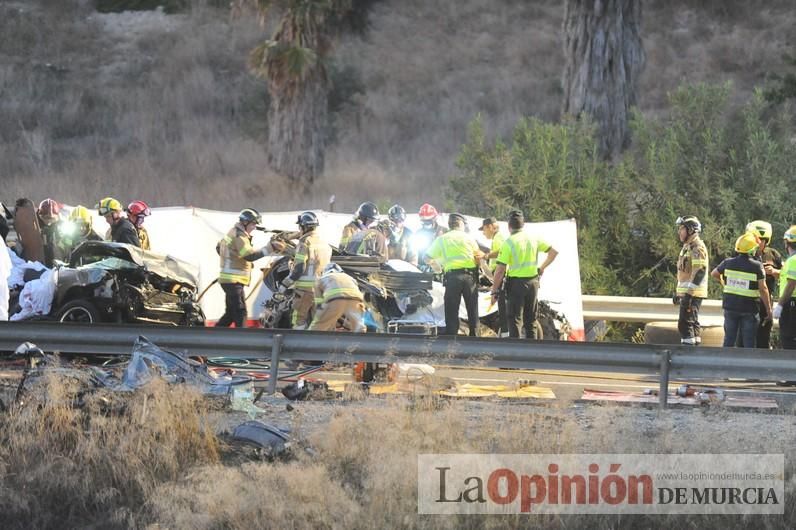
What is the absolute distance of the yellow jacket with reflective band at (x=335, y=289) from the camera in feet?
44.2

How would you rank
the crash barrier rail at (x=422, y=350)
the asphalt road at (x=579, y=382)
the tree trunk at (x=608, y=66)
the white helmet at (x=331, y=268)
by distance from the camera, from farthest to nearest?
the tree trunk at (x=608, y=66), the white helmet at (x=331, y=268), the asphalt road at (x=579, y=382), the crash barrier rail at (x=422, y=350)

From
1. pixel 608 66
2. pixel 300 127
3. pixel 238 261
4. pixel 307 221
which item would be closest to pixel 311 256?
pixel 307 221

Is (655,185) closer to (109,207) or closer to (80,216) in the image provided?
(109,207)

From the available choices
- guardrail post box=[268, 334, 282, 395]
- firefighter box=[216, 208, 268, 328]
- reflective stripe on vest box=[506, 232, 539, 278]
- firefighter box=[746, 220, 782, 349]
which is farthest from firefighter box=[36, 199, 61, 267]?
firefighter box=[746, 220, 782, 349]

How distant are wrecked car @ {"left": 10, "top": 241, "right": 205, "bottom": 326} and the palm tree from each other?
1417 cm

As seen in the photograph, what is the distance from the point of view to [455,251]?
1555 cm

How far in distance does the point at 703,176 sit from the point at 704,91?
5.28 feet

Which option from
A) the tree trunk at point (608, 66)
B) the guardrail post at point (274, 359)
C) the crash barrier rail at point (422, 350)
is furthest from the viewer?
the tree trunk at point (608, 66)

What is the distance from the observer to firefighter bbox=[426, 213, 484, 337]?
50.9 feet

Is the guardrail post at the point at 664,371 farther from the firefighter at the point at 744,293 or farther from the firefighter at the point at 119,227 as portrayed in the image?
the firefighter at the point at 119,227

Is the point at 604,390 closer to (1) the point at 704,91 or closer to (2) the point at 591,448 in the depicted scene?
(2) the point at 591,448

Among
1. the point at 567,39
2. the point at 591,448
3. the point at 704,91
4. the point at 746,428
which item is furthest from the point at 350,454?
the point at 567,39

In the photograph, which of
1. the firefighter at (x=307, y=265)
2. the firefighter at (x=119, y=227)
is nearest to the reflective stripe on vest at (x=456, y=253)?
the firefighter at (x=307, y=265)

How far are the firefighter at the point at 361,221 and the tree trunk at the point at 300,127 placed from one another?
Result: 13.4 metres
